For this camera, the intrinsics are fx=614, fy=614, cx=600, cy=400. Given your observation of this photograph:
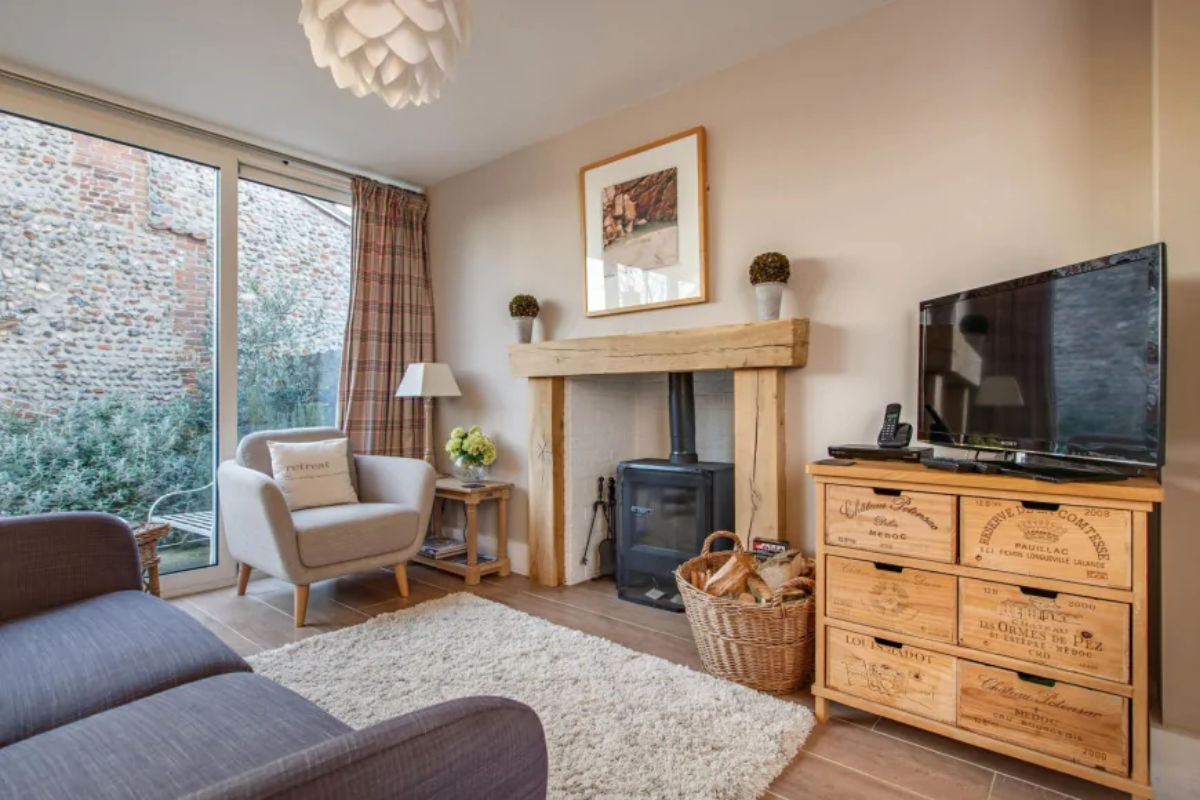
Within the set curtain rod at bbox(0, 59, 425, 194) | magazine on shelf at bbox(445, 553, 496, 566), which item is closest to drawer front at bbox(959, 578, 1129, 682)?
magazine on shelf at bbox(445, 553, 496, 566)

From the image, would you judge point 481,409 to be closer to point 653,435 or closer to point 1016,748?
point 653,435

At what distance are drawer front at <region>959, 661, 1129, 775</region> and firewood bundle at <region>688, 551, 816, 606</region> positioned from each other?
1.76ft

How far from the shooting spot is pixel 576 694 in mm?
2006

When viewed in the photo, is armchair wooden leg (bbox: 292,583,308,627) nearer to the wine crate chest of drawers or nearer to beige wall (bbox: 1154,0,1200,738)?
the wine crate chest of drawers

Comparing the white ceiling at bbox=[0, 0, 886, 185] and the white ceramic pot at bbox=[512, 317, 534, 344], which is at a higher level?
the white ceiling at bbox=[0, 0, 886, 185]

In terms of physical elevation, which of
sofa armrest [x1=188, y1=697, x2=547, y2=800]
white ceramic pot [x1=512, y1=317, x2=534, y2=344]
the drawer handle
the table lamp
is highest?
white ceramic pot [x1=512, y1=317, x2=534, y2=344]

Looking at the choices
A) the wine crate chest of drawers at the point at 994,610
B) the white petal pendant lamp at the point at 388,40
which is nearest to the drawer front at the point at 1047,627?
the wine crate chest of drawers at the point at 994,610

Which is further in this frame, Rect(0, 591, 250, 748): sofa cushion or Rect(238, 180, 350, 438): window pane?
Rect(238, 180, 350, 438): window pane

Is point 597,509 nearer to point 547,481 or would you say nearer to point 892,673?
point 547,481

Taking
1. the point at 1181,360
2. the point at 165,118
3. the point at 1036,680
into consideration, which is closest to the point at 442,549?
the point at 165,118

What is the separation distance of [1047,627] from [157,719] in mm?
1933

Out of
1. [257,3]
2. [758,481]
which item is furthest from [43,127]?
[758,481]

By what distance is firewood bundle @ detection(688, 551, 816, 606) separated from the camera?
6.82 ft

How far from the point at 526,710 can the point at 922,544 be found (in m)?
1.45
